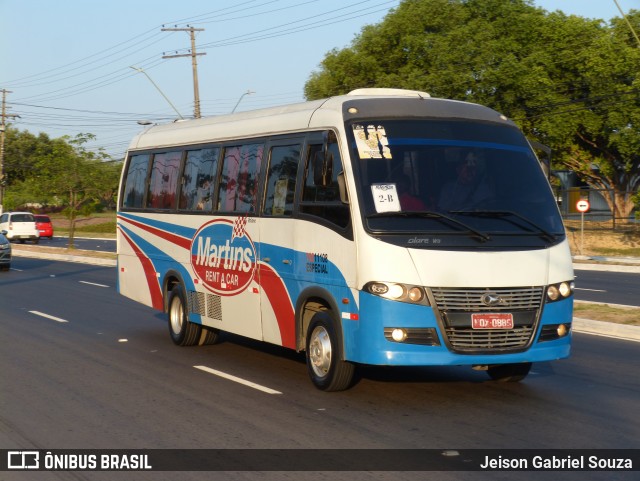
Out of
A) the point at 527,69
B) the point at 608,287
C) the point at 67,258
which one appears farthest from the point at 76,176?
the point at 608,287

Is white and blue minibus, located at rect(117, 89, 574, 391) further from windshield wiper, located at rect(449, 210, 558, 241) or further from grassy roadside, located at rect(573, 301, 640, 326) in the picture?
grassy roadside, located at rect(573, 301, 640, 326)

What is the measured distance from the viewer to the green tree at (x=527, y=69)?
48.3 metres

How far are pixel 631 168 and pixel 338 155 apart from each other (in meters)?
46.4

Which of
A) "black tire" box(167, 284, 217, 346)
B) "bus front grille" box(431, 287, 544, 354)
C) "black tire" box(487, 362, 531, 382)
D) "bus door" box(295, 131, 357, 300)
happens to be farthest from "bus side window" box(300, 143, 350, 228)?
"black tire" box(167, 284, 217, 346)

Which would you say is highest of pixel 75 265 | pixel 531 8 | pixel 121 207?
pixel 531 8

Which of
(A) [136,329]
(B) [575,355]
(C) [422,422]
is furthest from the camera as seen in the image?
(A) [136,329]

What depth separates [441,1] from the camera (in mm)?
51750

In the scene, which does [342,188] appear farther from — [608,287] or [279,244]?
[608,287]

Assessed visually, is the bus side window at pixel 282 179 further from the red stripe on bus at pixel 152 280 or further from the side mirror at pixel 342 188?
the red stripe on bus at pixel 152 280

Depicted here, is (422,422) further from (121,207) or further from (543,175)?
(121,207)

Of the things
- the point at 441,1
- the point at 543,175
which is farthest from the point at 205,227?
the point at 441,1

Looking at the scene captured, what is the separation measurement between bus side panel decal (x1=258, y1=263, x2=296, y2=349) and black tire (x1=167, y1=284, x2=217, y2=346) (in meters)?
2.65

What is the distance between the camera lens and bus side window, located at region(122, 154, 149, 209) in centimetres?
1600

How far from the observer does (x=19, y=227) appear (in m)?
61.2
